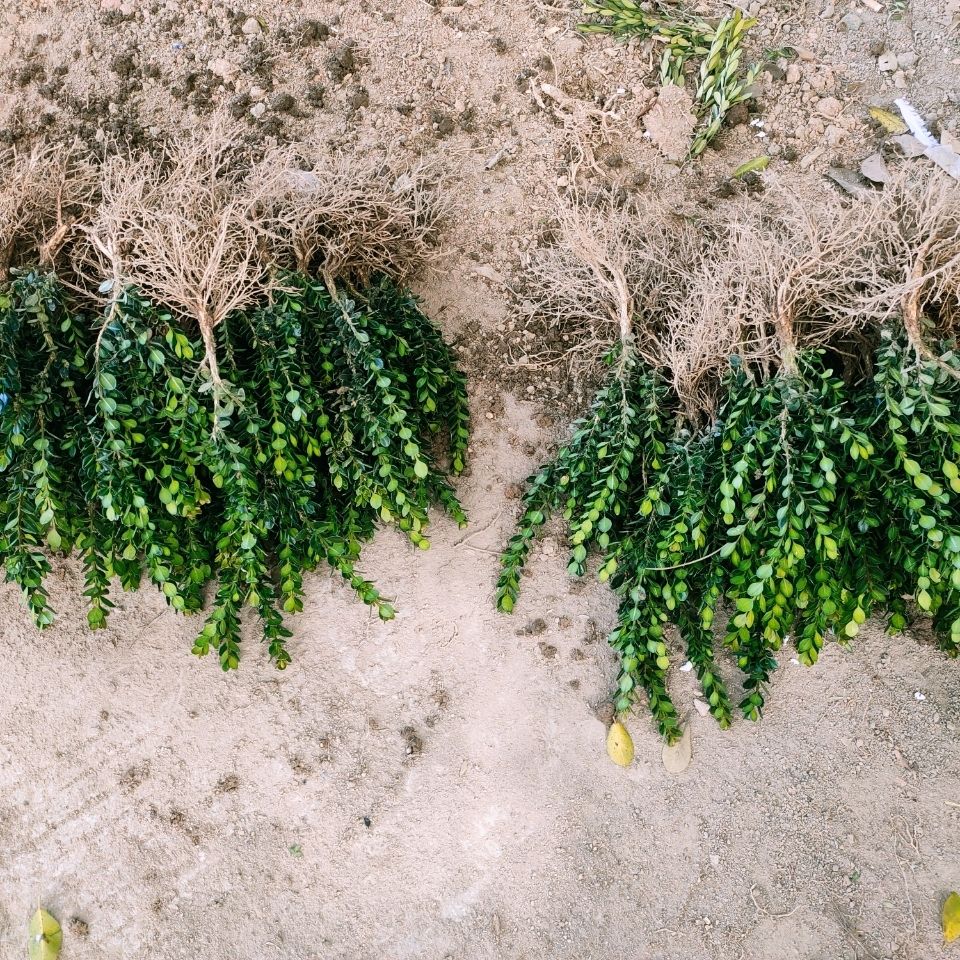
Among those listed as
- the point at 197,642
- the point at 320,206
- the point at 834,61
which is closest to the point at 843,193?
the point at 834,61

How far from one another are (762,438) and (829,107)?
1635 millimetres

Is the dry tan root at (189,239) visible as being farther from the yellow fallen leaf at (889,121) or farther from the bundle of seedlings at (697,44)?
the yellow fallen leaf at (889,121)

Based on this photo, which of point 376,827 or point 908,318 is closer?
point 908,318

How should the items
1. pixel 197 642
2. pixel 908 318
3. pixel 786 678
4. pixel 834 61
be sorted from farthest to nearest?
pixel 834 61 < pixel 786 678 < pixel 197 642 < pixel 908 318

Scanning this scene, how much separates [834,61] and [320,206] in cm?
226

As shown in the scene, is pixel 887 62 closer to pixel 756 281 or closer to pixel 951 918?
pixel 756 281

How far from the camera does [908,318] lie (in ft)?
8.69

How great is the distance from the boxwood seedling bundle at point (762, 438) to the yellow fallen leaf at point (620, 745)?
136 millimetres

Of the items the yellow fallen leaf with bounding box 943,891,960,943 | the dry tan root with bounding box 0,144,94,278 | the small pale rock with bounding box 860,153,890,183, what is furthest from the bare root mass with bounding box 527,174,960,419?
the yellow fallen leaf with bounding box 943,891,960,943

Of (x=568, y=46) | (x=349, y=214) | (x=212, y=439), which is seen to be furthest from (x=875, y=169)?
(x=212, y=439)

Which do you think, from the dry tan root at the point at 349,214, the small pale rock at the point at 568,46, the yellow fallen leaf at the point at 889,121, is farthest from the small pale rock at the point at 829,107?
the dry tan root at the point at 349,214

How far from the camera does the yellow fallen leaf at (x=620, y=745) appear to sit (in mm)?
2984

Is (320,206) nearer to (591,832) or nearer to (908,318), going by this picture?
(908,318)

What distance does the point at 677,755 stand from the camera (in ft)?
9.83
